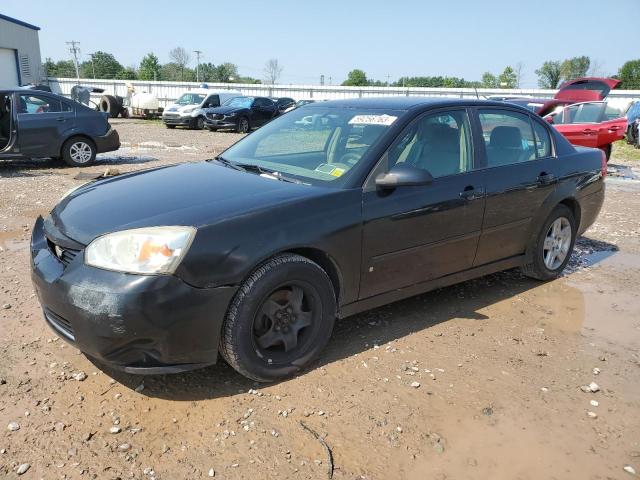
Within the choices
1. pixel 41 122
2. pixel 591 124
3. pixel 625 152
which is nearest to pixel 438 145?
pixel 41 122

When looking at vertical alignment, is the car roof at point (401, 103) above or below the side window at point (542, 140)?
above

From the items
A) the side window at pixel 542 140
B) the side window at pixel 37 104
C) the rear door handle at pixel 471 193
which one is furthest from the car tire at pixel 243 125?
the rear door handle at pixel 471 193

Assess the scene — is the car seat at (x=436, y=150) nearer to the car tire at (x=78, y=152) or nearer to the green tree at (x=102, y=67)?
the car tire at (x=78, y=152)

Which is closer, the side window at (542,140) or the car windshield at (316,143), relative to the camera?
the car windshield at (316,143)

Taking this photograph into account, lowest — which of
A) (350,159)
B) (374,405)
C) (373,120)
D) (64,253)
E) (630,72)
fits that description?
(374,405)

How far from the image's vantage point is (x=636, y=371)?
11.4ft

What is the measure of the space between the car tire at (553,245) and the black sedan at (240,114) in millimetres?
18151

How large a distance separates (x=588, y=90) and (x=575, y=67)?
55602mm

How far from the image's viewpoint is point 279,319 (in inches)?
121

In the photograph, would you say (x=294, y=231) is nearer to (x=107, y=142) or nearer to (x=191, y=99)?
(x=107, y=142)

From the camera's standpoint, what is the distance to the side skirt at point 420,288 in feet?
11.3

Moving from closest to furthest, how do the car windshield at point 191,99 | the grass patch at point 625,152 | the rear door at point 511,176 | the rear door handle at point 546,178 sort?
the rear door at point 511,176, the rear door handle at point 546,178, the grass patch at point 625,152, the car windshield at point 191,99

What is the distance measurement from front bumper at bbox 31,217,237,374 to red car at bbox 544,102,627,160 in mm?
10198

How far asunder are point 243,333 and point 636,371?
2592 millimetres
